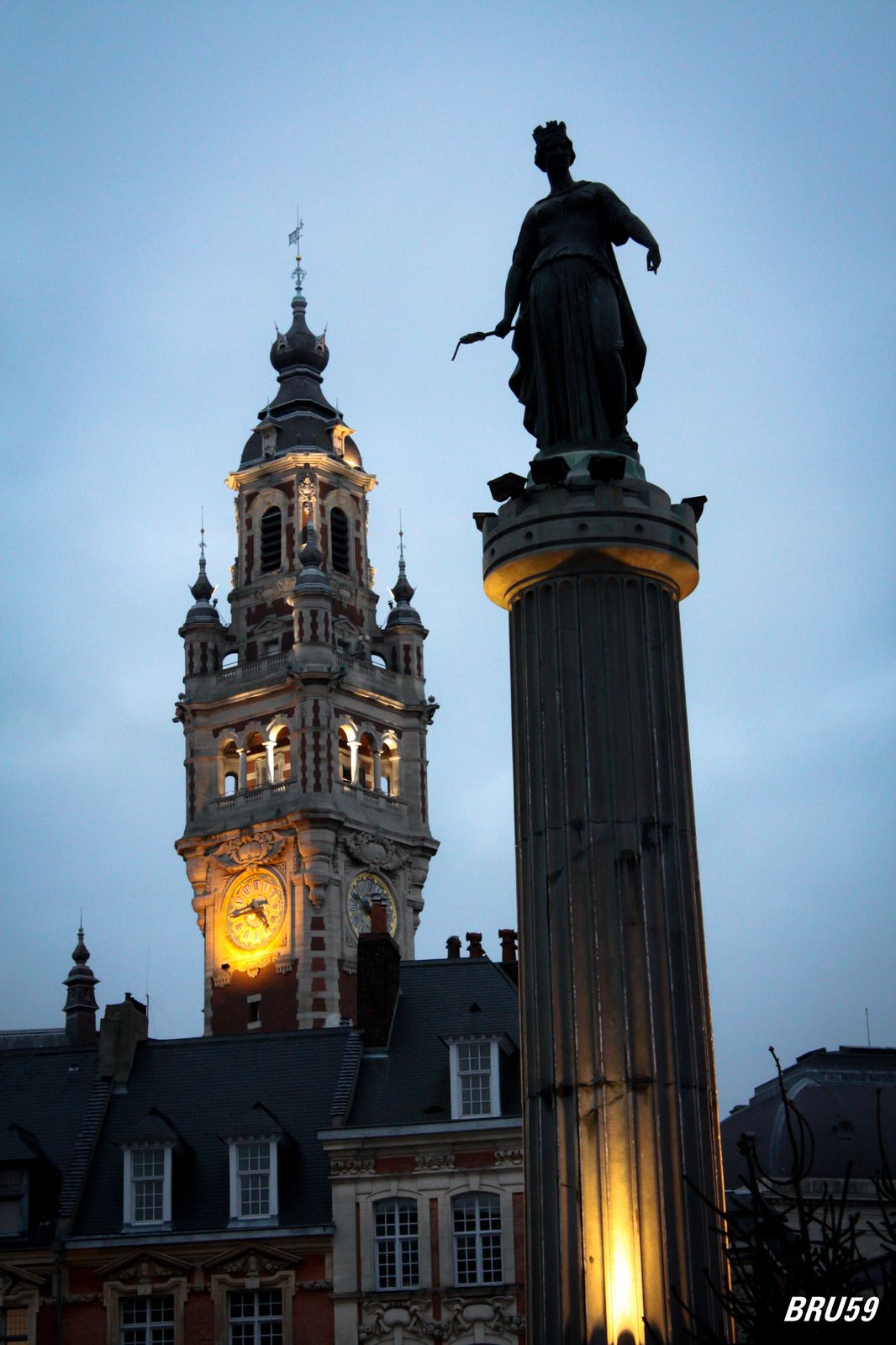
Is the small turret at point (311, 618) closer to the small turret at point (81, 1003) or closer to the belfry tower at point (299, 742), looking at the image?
the belfry tower at point (299, 742)

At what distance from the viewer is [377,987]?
34.6 metres

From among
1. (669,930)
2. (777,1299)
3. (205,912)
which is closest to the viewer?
(777,1299)

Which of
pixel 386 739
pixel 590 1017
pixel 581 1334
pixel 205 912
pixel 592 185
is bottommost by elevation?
pixel 581 1334

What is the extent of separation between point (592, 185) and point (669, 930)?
17.9 feet

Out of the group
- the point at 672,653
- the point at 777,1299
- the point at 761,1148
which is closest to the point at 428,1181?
the point at 761,1148

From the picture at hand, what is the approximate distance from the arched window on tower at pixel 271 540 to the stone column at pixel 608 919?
61.4 meters

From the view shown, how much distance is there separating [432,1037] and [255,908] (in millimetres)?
35236

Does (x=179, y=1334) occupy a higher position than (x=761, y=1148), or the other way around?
(x=761, y=1148)

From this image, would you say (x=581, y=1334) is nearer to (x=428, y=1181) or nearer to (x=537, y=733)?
(x=537, y=733)

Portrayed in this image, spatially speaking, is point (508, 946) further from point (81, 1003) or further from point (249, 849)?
point (249, 849)

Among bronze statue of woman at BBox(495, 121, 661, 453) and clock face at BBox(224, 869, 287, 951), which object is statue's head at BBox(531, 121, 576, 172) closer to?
bronze statue of woman at BBox(495, 121, 661, 453)

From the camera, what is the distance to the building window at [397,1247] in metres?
31.1

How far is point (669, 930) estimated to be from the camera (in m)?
13.0

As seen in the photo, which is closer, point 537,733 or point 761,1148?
point 537,733
